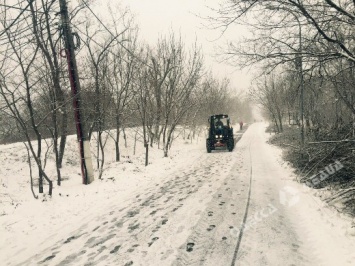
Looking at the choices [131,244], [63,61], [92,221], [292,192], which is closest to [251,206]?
[292,192]

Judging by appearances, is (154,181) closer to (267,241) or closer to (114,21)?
(267,241)

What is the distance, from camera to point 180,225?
Answer: 16.9 ft

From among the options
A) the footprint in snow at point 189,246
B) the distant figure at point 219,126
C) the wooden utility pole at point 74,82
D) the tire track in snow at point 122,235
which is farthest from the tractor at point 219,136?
the footprint in snow at point 189,246

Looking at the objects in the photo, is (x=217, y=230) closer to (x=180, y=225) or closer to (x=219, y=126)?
(x=180, y=225)

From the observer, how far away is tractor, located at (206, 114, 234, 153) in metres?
16.1

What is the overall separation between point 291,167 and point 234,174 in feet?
7.59

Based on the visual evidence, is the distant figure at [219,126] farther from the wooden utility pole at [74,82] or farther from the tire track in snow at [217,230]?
the wooden utility pole at [74,82]

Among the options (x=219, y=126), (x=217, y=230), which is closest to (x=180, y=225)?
(x=217, y=230)

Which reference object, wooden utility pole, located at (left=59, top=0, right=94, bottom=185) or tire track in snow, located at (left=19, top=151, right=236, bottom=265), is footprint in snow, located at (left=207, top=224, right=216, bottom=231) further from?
wooden utility pole, located at (left=59, top=0, right=94, bottom=185)

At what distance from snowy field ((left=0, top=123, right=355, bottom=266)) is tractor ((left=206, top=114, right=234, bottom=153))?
685cm

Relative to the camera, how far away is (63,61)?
38.4ft

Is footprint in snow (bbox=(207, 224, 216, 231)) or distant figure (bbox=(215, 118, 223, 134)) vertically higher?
distant figure (bbox=(215, 118, 223, 134))

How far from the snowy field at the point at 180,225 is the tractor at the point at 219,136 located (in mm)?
6848

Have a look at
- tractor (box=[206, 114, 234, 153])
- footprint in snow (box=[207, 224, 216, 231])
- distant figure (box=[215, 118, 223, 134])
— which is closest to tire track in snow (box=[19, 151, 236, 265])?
footprint in snow (box=[207, 224, 216, 231])
